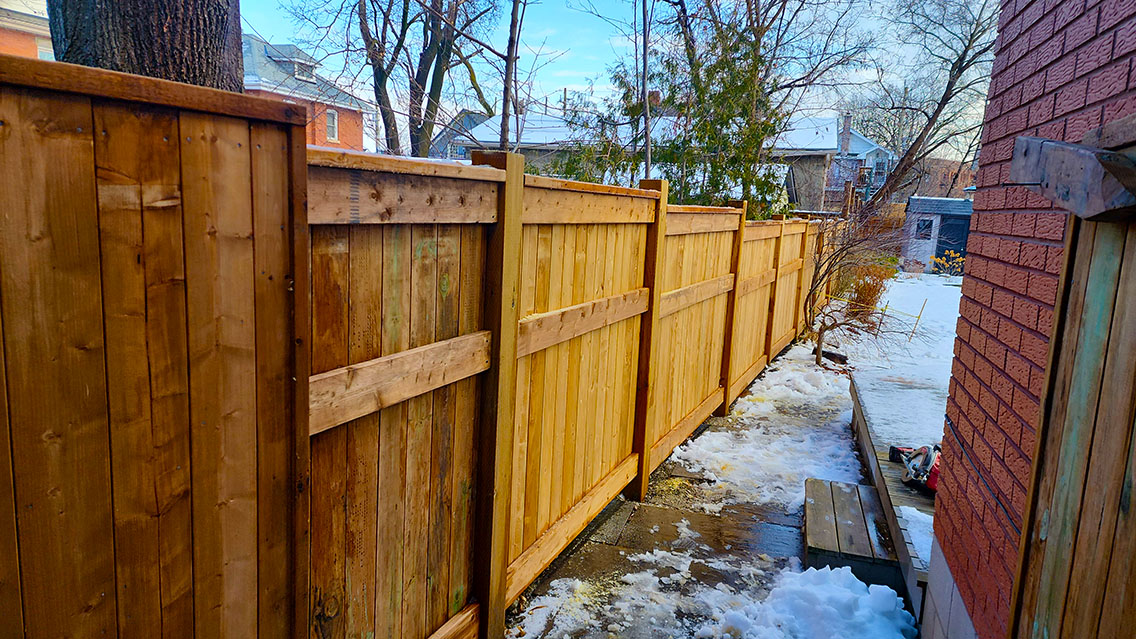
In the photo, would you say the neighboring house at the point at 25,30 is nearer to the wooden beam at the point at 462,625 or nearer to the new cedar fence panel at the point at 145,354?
the wooden beam at the point at 462,625

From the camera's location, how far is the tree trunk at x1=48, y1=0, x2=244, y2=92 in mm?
2795

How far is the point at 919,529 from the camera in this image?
3.93 m

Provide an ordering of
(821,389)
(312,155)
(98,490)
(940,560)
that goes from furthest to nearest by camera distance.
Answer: (821,389), (940,560), (312,155), (98,490)

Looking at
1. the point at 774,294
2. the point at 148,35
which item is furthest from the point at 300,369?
the point at 774,294

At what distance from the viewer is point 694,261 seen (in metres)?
5.75

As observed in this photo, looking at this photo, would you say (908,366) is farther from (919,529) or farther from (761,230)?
(919,529)

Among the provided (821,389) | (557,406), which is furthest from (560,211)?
(821,389)

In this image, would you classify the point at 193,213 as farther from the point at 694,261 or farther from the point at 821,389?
the point at 821,389

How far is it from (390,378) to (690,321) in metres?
3.87

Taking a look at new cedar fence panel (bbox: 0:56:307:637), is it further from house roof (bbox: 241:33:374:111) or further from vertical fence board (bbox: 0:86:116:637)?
house roof (bbox: 241:33:374:111)

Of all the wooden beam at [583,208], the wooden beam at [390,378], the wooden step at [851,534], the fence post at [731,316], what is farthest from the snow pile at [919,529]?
the fence post at [731,316]

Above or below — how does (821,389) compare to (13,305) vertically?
below

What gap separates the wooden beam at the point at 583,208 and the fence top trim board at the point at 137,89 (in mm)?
1482

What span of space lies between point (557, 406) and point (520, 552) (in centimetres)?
74
